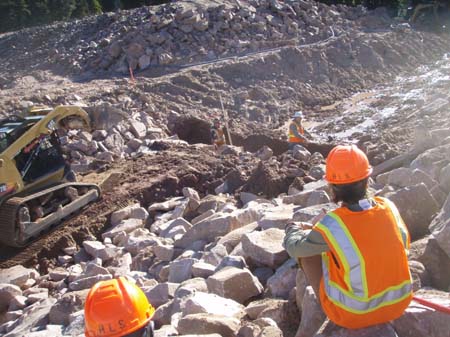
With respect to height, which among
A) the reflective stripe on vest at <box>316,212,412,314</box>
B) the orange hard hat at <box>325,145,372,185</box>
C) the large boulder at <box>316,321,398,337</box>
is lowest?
the large boulder at <box>316,321,398,337</box>

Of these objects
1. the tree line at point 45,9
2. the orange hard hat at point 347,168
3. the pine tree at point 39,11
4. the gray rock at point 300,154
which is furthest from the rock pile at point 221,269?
the pine tree at point 39,11

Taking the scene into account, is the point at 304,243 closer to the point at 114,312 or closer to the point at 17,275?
the point at 114,312

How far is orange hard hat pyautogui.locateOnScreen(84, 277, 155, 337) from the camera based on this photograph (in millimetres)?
2961

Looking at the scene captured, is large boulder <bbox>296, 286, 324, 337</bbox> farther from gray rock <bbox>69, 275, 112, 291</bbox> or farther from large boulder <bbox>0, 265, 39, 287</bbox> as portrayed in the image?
large boulder <bbox>0, 265, 39, 287</bbox>

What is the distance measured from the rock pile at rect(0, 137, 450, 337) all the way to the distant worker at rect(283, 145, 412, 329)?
157 mm

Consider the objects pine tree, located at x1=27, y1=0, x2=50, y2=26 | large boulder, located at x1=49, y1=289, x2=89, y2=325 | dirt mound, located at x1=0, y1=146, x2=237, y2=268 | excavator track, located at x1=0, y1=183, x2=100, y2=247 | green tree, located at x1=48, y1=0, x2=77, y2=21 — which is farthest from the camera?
green tree, located at x1=48, y1=0, x2=77, y2=21

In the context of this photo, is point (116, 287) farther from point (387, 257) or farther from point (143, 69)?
point (143, 69)

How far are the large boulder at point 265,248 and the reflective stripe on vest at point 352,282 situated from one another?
2103 millimetres

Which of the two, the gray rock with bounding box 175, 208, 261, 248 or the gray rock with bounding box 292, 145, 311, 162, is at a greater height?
the gray rock with bounding box 175, 208, 261, 248

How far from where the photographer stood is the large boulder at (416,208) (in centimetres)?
512

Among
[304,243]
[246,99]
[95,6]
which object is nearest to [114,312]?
[304,243]

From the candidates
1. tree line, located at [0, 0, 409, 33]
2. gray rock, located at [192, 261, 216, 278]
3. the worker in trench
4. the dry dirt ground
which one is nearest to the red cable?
gray rock, located at [192, 261, 216, 278]

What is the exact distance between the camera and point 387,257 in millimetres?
3148

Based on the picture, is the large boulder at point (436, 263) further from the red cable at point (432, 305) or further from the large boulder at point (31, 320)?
the large boulder at point (31, 320)
